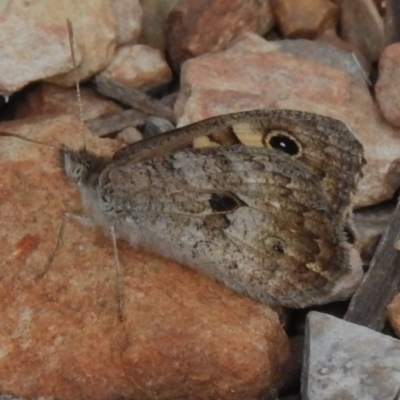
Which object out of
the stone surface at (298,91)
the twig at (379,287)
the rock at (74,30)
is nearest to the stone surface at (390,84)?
the stone surface at (298,91)

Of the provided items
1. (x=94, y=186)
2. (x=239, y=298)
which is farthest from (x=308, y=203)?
(x=94, y=186)

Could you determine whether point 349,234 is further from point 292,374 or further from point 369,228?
point 292,374

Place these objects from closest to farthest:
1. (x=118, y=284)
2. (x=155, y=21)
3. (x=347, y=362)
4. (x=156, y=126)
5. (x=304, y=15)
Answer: (x=347, y=362)
(x=118, y=284)
(x=156, y=126)
(x=304, y=15)
(x=155, y=21)

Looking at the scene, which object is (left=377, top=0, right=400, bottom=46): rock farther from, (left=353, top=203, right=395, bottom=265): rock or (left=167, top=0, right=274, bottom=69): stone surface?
(left=353, top=203, right=395, bottom=265): rock

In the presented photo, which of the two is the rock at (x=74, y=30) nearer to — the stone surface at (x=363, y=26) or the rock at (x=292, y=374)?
the stone surface at (x=363, y=26)

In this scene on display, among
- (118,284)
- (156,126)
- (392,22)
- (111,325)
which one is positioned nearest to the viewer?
(111,325)

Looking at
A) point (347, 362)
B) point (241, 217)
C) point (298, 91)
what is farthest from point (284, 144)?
point (347, 362)

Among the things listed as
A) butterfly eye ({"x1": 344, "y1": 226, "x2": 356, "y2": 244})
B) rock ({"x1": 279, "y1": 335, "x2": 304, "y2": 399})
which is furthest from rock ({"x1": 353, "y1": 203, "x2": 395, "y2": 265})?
rock ({"x1": 279, "y1": 335, "x2": 304, "y2": 399})
